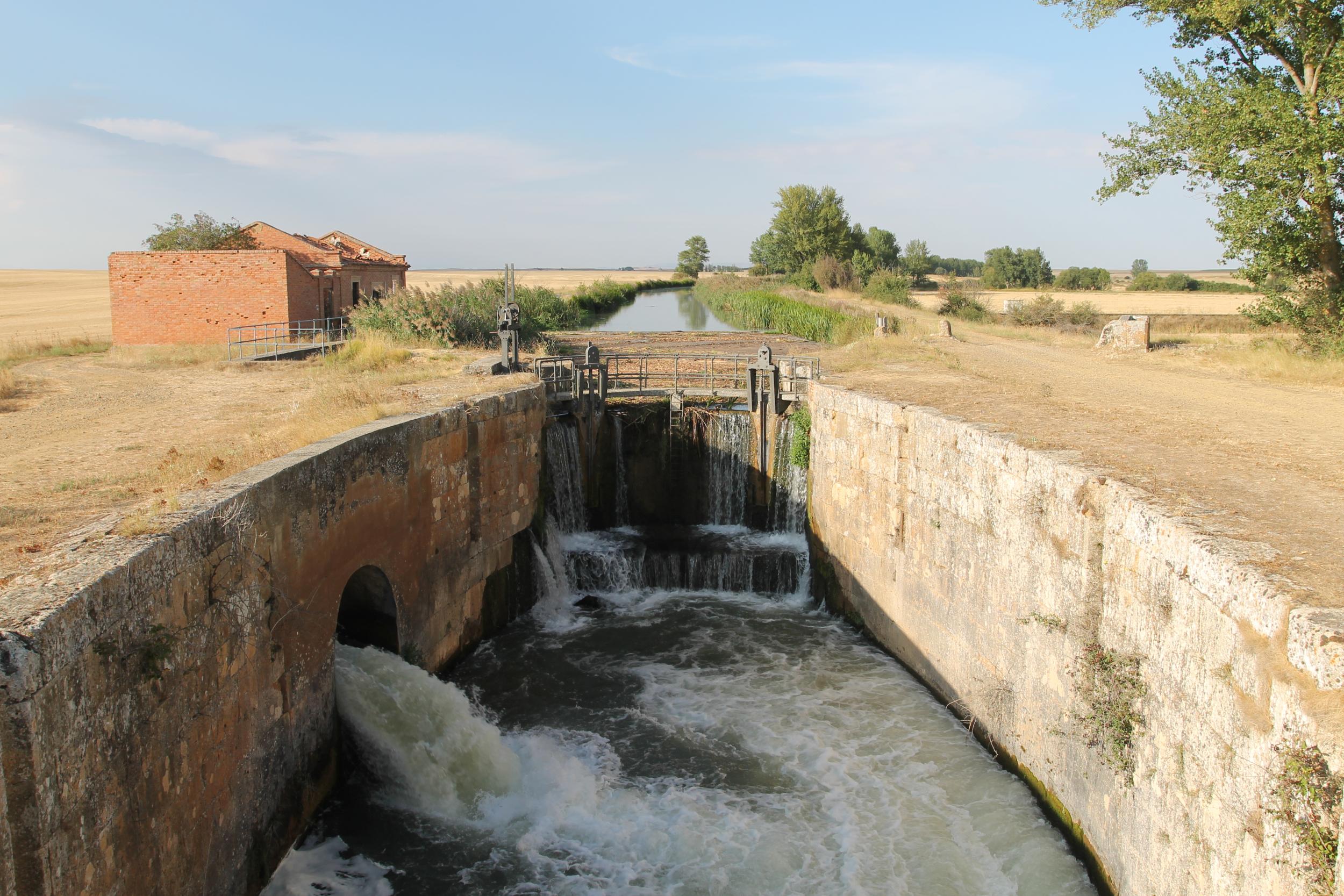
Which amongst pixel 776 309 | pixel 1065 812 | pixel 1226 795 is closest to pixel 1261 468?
pixel 1065 812

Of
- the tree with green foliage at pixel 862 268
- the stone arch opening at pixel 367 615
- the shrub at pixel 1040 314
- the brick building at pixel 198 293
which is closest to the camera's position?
the stone arch opening at pixel 367 615

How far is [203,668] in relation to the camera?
19.7 ft

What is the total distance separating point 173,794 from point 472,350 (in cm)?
1553

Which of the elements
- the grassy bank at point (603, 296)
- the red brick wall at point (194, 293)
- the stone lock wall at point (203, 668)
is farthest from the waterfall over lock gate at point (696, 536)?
the grassy bank at point (603, 296)

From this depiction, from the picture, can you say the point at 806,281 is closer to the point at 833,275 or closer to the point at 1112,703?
the point at 833,275

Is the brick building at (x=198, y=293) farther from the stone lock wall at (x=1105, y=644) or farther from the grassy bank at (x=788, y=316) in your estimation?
the stone lock wall at (x=1105, y=644)

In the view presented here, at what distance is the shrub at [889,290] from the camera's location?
43.3 meters

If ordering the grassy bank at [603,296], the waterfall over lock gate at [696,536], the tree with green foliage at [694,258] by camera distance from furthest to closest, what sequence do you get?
the tree with green foliage at [694,258]
the grassy bank at [603,296]
the waterfall over lock gate at [696,536]

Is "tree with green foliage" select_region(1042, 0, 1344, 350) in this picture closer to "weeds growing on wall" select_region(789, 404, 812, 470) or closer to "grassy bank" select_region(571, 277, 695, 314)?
"weeds growing on wall" select_region(789, 404, 812, 470)

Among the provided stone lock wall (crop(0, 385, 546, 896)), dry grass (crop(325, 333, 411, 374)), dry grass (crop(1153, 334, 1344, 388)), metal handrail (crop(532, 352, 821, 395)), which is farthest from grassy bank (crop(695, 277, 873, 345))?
stone lock wall (crop(0, 385, 546, 896))

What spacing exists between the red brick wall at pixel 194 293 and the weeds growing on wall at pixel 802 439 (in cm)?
1569

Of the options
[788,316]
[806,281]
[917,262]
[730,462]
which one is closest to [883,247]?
[917,262]

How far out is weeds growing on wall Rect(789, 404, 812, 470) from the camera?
15.6 m

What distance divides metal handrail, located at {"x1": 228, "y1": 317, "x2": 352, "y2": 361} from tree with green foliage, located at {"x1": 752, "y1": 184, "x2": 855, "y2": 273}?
147 ft
